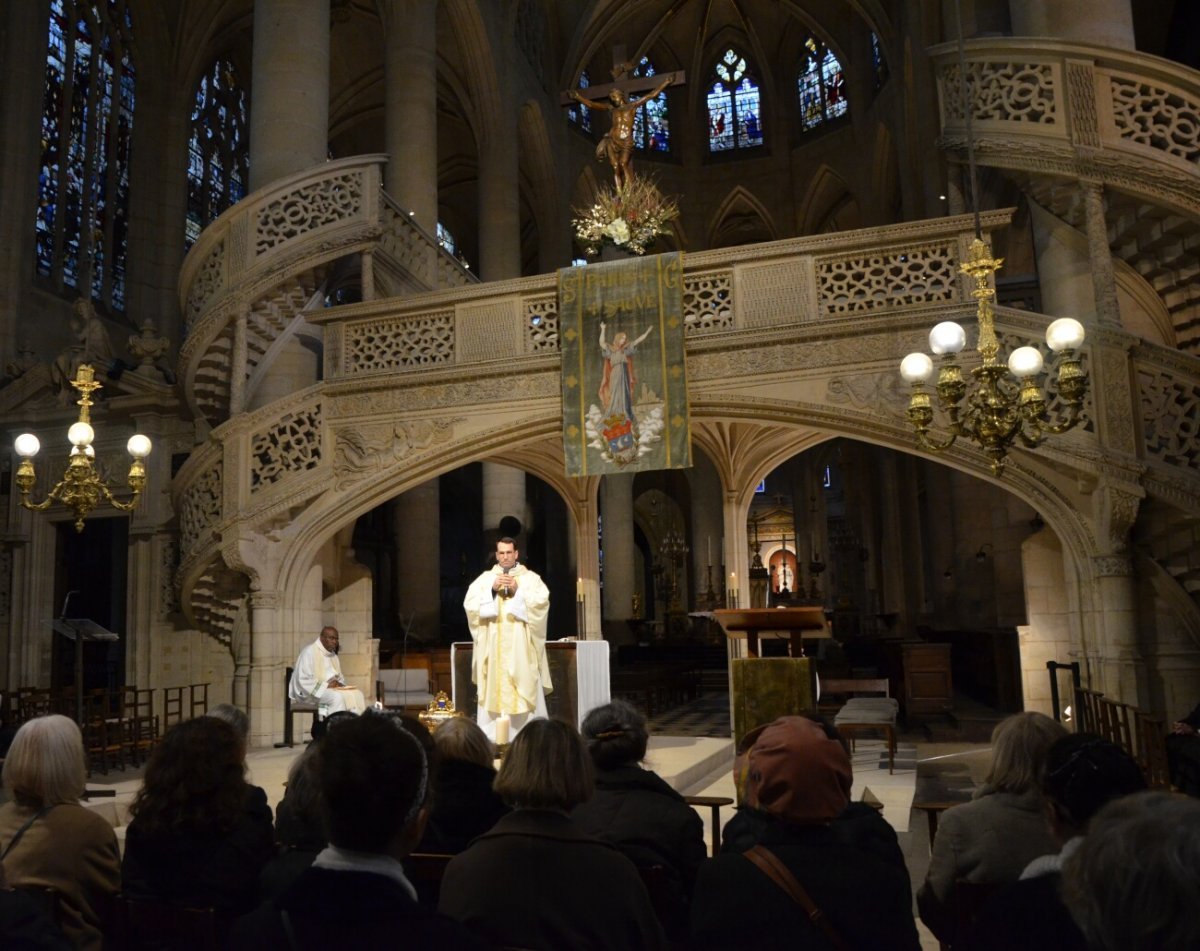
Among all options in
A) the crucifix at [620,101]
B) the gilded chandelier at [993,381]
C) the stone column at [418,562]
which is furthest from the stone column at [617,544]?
the gilded chandelier at [993,381]

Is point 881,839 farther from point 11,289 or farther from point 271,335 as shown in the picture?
point 11,289

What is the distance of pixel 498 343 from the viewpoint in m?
10.8

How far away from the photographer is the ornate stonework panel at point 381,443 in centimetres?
1080

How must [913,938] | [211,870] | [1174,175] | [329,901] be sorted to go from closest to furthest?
[329,901], [913,938], [211,870], [1174,175]

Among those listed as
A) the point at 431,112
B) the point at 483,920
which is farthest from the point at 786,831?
the point at 431,112

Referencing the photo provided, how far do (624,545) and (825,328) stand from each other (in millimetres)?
12583

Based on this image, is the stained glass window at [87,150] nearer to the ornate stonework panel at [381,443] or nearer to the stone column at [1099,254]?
the ornate stonework panel at [381,443]

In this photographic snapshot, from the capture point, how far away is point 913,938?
2117 millimetres

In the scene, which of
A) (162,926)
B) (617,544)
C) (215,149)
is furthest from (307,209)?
(617,544)

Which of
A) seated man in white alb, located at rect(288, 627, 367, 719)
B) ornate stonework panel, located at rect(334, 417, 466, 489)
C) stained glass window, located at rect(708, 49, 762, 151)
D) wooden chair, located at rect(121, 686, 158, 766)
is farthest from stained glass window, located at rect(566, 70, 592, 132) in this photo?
seated man in white alb, located at rect(288, 627, 367, 719)

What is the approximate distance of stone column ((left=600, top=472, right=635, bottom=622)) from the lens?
21484mm

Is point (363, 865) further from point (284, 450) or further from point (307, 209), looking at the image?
point (307, 209)

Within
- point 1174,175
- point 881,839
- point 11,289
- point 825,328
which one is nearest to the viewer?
point 881,839

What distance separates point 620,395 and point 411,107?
302 inches
